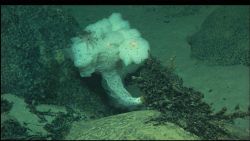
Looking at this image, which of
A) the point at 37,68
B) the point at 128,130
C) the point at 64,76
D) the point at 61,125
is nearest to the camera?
the point at 128,130

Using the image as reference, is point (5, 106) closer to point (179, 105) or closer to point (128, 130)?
point (128, 130)

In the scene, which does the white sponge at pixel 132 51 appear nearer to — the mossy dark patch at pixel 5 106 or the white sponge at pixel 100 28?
the white sponge at pixel 100 28

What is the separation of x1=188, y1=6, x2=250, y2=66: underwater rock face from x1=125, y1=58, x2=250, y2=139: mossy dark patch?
12.6 feet

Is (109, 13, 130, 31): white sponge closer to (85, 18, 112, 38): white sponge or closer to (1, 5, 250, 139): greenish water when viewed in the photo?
(85, 18, 112, 38): white sponge

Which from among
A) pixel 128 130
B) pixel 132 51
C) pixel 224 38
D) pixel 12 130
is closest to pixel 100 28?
pixel 132 51

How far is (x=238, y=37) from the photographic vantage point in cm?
961

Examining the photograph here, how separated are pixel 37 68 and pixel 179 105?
2.88m

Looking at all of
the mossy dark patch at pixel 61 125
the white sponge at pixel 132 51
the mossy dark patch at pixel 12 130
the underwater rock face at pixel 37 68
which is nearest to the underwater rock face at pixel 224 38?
the white sponge at pixel 132 51

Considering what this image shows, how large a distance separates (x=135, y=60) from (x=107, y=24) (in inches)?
37.5

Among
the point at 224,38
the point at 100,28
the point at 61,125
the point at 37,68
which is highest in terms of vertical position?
the point at 100,28

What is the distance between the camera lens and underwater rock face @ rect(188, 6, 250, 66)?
9148mm

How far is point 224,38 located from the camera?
32.0 feet

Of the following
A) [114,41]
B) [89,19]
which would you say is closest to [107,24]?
[114,41]

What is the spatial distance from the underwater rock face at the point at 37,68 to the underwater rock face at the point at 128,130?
5.70 feet
